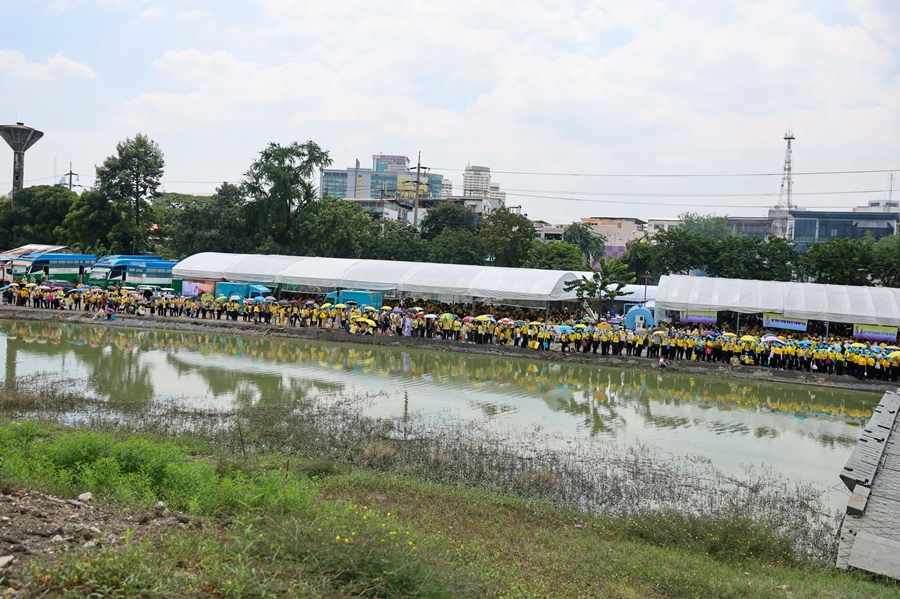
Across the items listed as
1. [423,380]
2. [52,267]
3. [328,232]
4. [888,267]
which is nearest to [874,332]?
[888,267]

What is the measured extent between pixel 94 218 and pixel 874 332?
152 feet

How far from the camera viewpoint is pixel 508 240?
47.1m

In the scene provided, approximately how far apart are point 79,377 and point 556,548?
46.4 ft

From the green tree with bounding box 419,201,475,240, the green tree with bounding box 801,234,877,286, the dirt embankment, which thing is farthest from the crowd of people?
the green tree with bounding box 419,201,475,240

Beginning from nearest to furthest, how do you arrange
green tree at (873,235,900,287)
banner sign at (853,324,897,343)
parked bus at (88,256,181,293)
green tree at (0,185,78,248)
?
1. banner sign at (853,324,897,343)
2. green tree at (873,235,900,287)
3. parked bus at (88,256,181,293)
4. green tree at (0,185,78,248)

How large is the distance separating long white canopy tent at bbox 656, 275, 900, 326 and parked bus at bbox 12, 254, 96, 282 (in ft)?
99.6

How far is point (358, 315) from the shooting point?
26.7 m

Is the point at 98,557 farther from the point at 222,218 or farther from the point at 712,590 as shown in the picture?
the point at 222,218

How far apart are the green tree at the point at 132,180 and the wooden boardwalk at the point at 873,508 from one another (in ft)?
155

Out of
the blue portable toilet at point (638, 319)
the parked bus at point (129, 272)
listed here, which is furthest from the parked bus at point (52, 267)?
the blue portable toilet at point (638, 319)

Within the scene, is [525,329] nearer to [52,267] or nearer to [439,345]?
[439,345]

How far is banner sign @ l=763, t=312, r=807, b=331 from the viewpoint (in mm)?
25844

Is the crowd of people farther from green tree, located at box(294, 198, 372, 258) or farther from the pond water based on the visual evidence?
green tree, located at box(294, 198, 372, 258)

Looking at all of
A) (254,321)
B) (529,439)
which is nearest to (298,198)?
(254,321)
